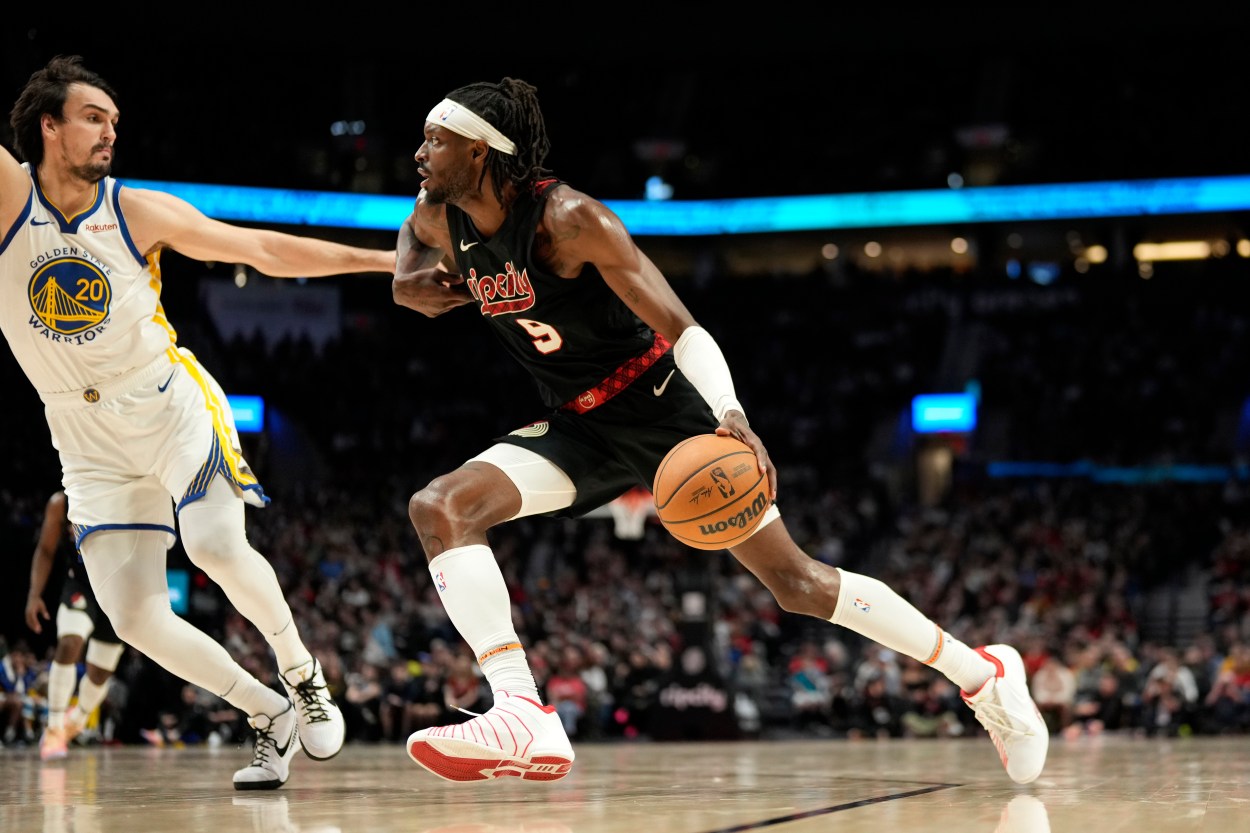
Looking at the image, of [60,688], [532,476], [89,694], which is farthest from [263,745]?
[89,694]

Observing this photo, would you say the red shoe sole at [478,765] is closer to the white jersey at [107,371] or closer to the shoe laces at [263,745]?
the shoe laces at [263,745]

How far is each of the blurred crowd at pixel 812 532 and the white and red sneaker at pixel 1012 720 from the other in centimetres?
909

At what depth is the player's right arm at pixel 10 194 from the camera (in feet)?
13.7

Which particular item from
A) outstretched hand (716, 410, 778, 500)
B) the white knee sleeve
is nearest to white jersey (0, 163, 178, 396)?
the white knee sleeve

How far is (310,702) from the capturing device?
4547 millimetres

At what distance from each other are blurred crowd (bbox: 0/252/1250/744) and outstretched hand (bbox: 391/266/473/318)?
9041mm

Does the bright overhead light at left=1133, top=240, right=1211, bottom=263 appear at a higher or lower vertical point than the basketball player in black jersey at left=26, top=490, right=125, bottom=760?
higher

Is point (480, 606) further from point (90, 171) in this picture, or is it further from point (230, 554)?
point (90, 171)

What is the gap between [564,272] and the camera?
4.12 meters

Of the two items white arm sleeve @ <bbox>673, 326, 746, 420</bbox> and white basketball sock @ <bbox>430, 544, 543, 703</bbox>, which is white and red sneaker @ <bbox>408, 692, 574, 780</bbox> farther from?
white arm sleeve @ <bbox>673, 326, 746, 420</bbox>

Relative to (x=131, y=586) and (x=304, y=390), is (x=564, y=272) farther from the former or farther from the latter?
(x=304, y=390)

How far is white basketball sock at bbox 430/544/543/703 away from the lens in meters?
3.95

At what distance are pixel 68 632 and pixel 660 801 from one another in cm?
659

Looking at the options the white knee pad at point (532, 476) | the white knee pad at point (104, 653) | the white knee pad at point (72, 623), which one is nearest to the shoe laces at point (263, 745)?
the white knee pad at point (532, 476)
